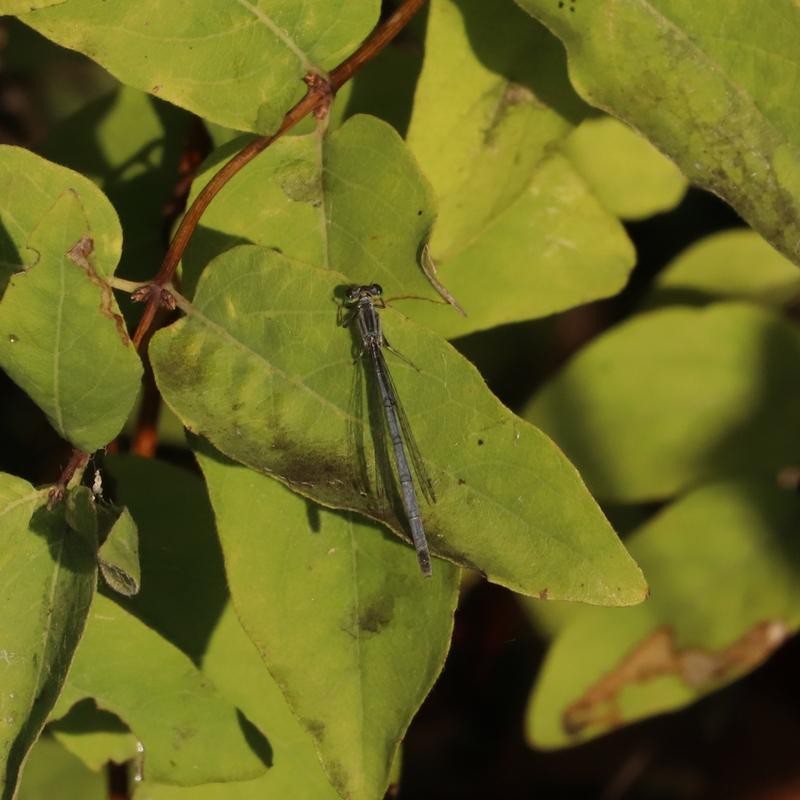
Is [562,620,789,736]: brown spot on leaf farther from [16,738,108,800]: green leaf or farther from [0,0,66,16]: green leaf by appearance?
[0,0,66,16]: green leaf

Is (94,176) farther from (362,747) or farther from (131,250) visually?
(362,747)

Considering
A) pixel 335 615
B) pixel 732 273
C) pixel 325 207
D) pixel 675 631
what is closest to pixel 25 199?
pixel 325 207

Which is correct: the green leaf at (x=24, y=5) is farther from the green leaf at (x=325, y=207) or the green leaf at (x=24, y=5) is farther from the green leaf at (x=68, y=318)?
the green leaf at (x=325, y=207)

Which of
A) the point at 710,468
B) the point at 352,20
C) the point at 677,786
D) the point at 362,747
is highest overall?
the point at 352,20

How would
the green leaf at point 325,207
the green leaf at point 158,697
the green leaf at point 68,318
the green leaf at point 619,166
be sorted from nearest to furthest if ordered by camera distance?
1. the green leaf at point 68,318
2. the green leaf at point 325,207
3. the green leaf at point 158,697
4. the green leaf at point 619,166

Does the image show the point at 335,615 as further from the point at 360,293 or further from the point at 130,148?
the point at 130,148

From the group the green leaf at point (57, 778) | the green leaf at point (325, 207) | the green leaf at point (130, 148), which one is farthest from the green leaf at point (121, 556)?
the green leaf at point (57, 778)

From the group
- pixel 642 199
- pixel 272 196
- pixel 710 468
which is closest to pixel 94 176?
pixel 272 196
